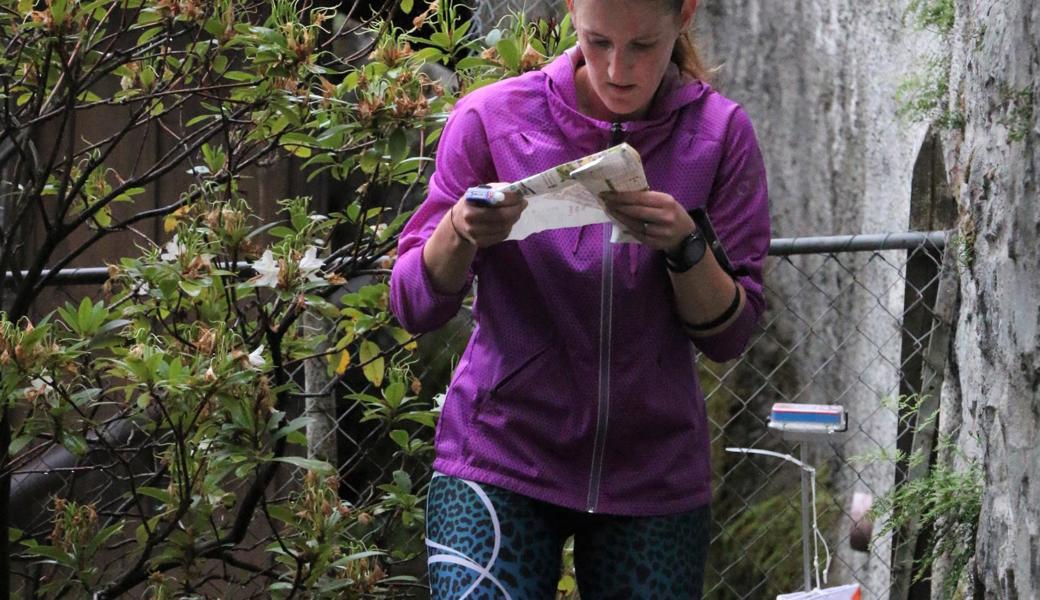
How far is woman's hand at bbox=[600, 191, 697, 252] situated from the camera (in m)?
1.99

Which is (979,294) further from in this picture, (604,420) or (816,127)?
(816,127)

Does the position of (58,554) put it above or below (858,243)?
below

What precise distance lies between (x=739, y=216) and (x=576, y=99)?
33 cm

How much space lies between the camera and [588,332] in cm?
213

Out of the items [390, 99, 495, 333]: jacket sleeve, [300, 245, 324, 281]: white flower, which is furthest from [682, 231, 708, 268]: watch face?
[300, 245, 324, 281]: white flower

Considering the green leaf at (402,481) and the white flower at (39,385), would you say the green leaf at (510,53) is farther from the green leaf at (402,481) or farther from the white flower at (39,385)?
the white flower at (39,385)

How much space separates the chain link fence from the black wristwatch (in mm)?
1794

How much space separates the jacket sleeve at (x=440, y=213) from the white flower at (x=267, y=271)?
28.4 inches

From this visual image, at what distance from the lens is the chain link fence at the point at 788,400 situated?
13.0 ft

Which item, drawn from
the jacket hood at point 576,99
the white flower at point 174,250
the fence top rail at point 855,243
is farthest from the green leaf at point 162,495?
the jacket hood at point 576,99

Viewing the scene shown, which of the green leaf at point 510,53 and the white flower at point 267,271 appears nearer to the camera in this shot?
the white flower at point 267,271

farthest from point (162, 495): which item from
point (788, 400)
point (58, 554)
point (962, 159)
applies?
point (788, 400)

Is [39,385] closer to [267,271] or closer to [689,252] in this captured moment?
[267,271]

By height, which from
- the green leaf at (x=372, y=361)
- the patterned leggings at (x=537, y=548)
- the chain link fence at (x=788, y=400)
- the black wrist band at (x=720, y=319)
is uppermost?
the black wrist band at (x=720, y=319)
